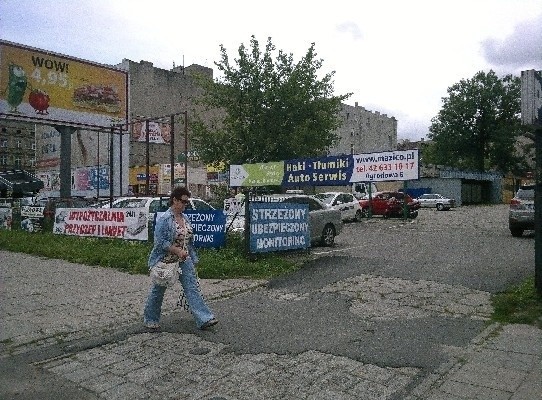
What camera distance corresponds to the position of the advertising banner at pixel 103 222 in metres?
13.9

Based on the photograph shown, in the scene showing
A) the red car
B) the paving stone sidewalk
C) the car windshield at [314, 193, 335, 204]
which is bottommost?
the paving stone sidewalk

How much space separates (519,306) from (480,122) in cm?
6371

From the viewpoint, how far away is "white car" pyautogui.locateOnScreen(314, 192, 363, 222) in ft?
75.8

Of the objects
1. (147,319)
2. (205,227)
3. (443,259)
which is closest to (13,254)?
(205,227)

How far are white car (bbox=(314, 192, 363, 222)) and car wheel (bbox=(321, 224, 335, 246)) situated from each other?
27.4ft

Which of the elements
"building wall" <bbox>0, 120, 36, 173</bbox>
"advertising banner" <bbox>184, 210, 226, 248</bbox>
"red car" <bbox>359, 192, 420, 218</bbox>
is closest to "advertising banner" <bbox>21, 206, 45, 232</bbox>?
"advertising banner" <bbox>184, 210, 226, 248</bbox>

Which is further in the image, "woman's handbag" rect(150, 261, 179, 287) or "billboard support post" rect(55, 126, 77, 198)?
"billboard support post" rect(55, 126, 77, 198)

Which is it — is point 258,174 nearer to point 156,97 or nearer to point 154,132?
point 154,132

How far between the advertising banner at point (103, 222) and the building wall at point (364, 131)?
47919mm

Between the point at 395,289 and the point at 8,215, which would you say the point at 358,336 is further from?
the point at 8,215

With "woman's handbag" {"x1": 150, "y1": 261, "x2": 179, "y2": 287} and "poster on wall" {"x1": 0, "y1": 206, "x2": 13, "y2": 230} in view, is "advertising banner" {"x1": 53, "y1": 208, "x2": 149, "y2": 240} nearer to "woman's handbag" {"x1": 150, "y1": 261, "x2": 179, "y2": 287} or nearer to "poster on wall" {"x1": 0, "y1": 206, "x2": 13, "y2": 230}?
"poster on wall" {"x1": 0, "y1": 206, "x2": 13, "y2": 230}

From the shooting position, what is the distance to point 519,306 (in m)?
6.82

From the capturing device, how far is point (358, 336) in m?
5.63

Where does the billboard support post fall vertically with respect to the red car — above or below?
above
